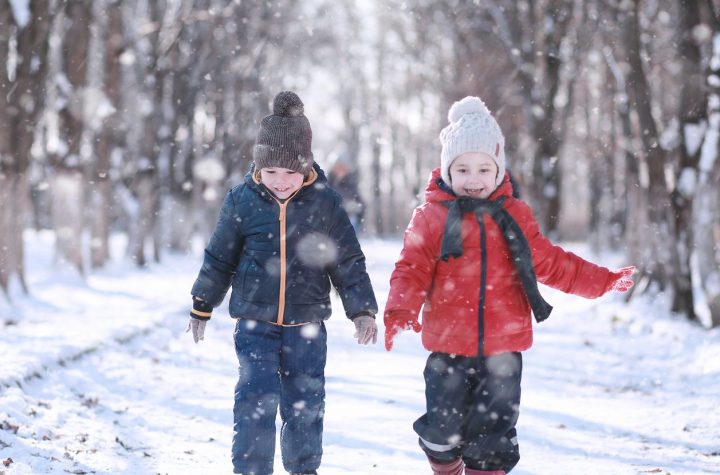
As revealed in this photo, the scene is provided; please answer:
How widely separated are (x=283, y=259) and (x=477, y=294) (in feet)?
2.98

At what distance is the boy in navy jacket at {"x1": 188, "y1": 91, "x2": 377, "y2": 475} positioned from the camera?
3828mm

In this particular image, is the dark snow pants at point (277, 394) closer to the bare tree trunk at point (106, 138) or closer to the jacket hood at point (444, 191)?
the jacket hood at point (444, 191)

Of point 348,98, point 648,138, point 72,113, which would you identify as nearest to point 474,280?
point 648,138

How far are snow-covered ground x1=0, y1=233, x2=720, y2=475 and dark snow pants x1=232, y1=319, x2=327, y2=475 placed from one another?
2.31 feet

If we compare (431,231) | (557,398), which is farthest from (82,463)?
(557,398)

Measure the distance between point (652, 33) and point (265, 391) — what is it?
14.7 m

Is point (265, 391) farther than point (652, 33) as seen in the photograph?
No

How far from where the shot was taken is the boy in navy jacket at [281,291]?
12.6ft

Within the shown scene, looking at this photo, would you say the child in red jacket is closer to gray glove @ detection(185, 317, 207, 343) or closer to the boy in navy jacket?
the boy in navy jacket

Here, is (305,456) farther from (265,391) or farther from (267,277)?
(267,277)

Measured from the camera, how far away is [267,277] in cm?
384

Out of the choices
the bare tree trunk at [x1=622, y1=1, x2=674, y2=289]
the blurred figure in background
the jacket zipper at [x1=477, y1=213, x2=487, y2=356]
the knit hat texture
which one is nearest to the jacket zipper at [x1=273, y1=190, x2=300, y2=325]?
the knit hat texture

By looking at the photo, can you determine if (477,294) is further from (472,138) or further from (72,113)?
(72,113)

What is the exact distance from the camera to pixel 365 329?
3.85m
